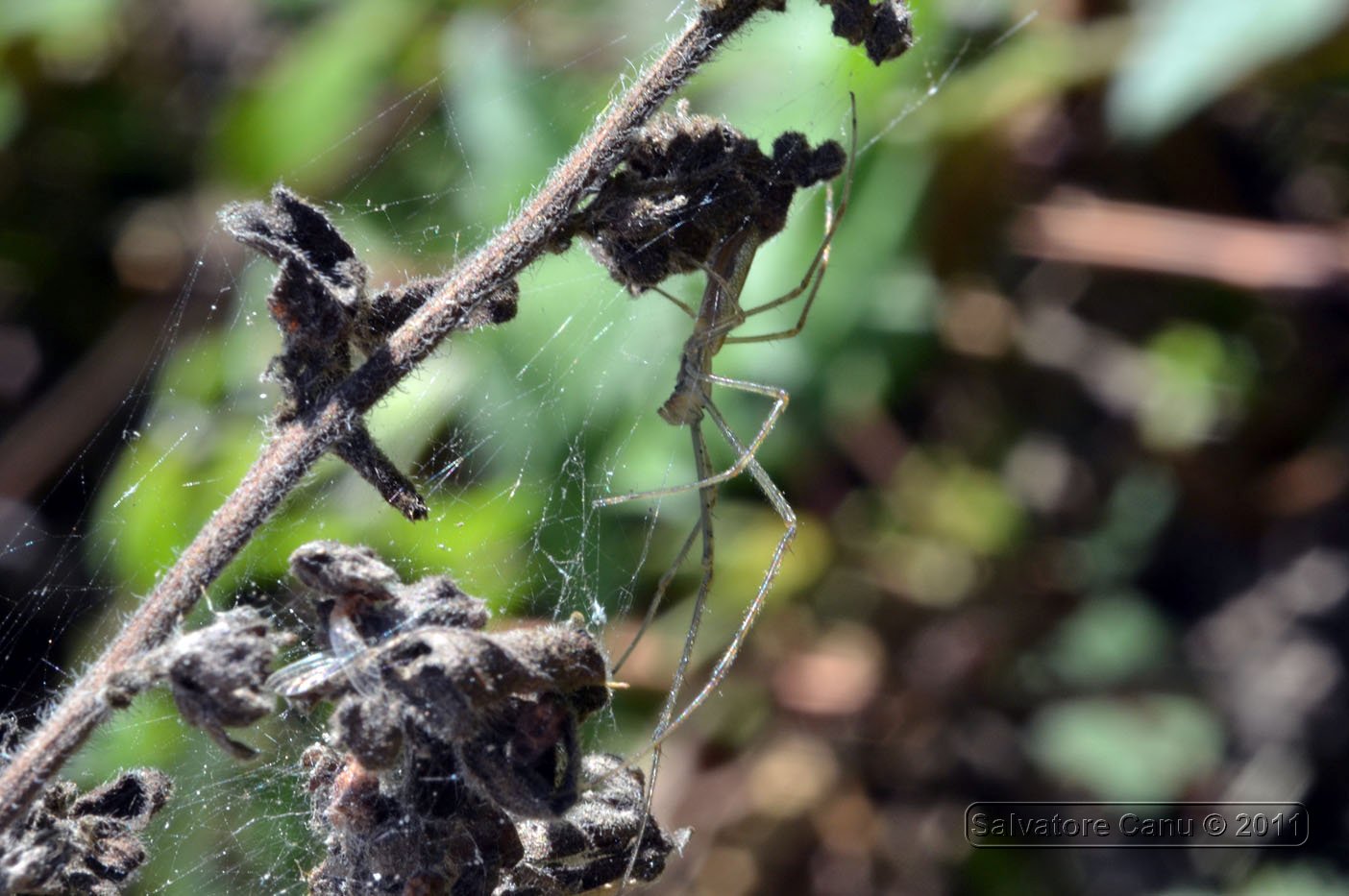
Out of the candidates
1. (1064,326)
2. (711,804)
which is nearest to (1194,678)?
(1064,326)

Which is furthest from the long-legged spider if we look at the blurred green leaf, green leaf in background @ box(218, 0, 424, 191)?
green leaf in background @ box(218, 0, 424, 191)

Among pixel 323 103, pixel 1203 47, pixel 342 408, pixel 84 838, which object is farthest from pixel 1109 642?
pixel 84 838

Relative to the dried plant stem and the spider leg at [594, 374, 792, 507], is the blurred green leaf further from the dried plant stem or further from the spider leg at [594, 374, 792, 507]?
the dried plant stem

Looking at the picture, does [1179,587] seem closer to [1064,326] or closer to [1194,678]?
[1194,678]

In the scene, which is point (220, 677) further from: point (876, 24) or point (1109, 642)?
point (1109, 642)

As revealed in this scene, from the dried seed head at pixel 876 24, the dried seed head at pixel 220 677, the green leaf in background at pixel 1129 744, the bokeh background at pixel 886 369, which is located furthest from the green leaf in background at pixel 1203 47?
the dried seed head at pixel 220 677
